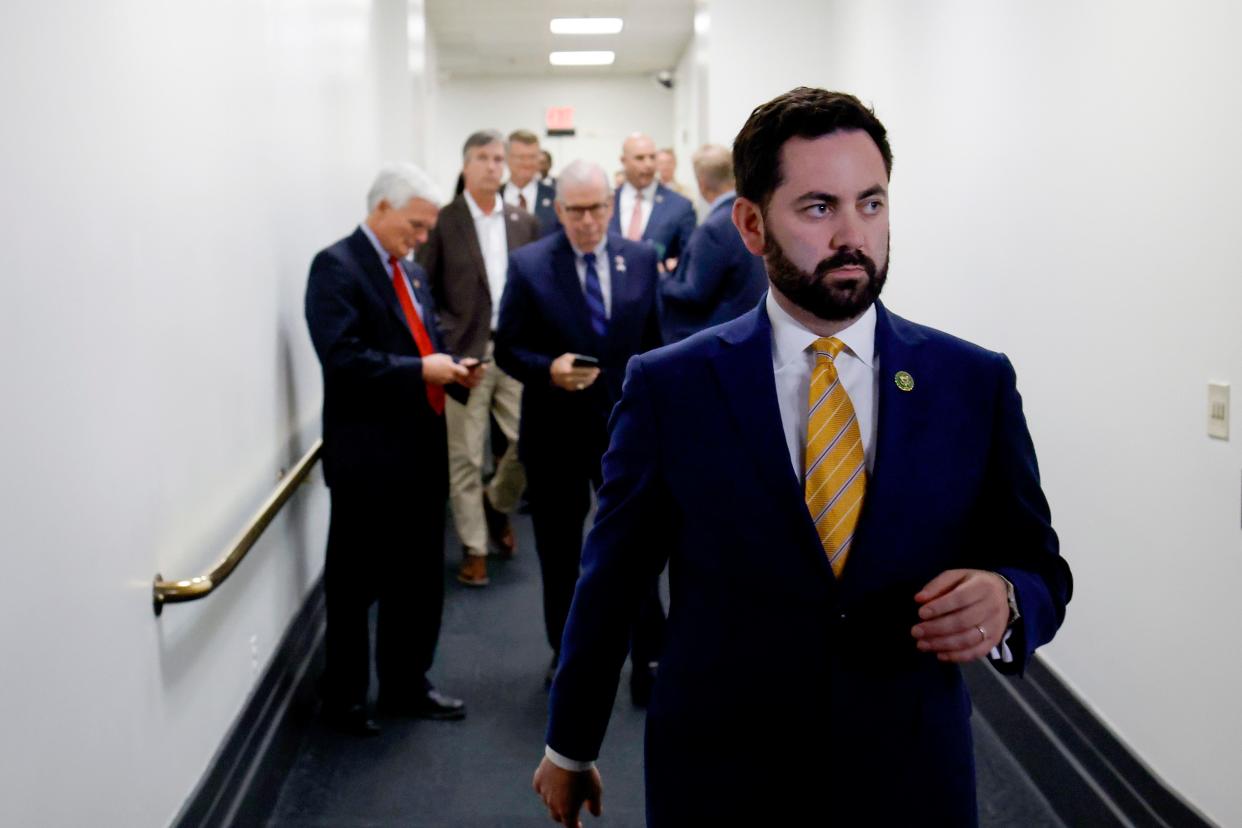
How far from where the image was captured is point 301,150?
4.68 m

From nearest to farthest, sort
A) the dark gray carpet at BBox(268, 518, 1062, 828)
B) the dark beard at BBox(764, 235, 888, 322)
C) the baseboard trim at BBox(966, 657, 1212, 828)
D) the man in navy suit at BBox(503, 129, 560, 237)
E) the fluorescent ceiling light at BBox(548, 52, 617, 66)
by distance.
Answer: the dark beard at BBox(764, 235, 888, 322) → the baseboard trim at BBox(966, 657, 1212, 828) → the dark gray carpet at BBox(268, 518, 1062, 828) → the man in navy suit at BBox(503, 129, 560, 237) → the fluorescent ceiling light at BBox(548, 52, 617, 66)

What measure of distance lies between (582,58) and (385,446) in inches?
522

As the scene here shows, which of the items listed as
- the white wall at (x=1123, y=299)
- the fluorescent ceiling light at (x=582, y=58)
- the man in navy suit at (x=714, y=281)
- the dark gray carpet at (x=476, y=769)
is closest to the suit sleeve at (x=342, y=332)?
the dark gray carpet at (x=476, y=769)

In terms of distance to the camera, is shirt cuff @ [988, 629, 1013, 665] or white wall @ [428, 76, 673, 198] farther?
white wall @ [428, 76, 673, 198]

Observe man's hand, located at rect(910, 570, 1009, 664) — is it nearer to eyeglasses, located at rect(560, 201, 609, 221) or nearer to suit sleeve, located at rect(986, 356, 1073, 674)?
suit sleeve, located at rect(986, 356, 1073, 674)

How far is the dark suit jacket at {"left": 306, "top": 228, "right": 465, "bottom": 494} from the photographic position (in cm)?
391

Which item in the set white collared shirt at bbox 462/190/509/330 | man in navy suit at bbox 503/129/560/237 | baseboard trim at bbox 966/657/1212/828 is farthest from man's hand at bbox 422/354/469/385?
man in navy suit at bbox 503/129/560/237

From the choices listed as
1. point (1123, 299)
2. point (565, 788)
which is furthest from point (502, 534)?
point (565, 788)

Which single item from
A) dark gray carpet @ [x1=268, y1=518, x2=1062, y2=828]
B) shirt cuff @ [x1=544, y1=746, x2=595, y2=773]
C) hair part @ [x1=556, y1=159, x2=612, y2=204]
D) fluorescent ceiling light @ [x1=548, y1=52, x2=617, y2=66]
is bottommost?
dark gray carpet @ [x1=268, y1=518, x2=1062, y2=828]

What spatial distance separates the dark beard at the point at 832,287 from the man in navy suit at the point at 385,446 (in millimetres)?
2488

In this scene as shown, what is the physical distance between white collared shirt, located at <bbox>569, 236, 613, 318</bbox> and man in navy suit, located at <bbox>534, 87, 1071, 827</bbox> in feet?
8.49

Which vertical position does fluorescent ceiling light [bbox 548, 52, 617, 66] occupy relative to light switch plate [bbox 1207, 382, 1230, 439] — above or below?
above

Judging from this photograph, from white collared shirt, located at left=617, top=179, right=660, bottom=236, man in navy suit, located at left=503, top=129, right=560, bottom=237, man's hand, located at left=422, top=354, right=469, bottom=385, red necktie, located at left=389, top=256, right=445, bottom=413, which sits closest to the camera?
man's hand, located at left=422, top=354, right=469, bottom=385

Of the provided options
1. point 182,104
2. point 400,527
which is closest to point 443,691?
point 400,527
